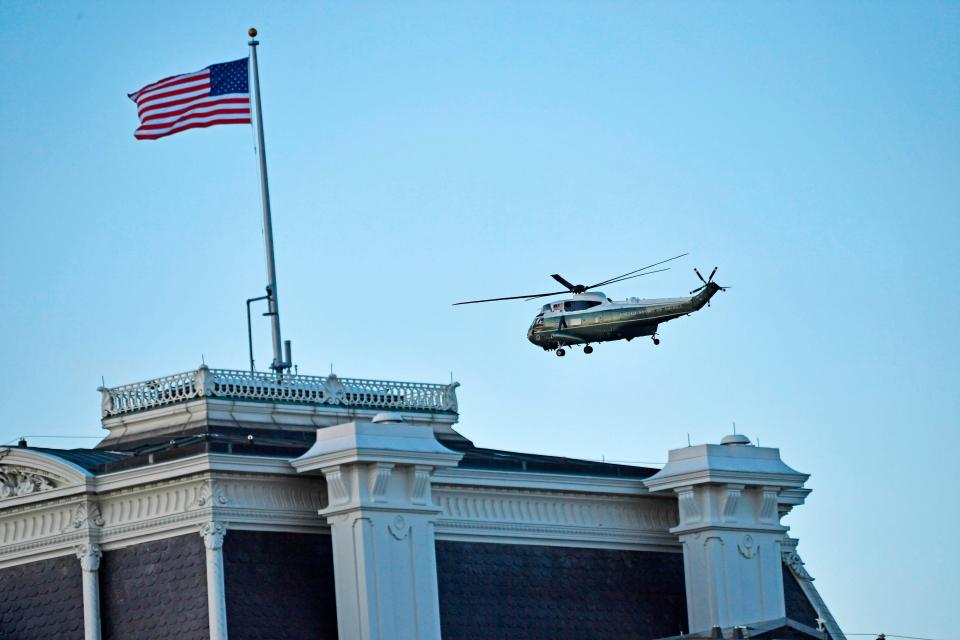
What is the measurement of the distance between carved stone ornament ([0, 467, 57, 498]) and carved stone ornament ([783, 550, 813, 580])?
21565mm

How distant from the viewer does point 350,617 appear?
211 ft

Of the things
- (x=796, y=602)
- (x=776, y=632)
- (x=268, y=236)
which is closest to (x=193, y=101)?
(x=268, y=236)

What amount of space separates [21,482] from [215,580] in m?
6.67

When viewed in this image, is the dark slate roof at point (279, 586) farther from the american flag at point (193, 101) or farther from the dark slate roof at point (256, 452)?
the american flag at point (193, 101)

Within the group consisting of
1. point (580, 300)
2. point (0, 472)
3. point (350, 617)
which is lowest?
point (350, 617)

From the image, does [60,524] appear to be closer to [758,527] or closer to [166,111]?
[166,111]

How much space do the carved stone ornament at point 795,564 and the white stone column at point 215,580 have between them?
19.0 m

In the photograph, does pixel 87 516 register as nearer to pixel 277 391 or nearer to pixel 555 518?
pixel 277 391

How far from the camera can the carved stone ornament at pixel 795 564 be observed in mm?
76000

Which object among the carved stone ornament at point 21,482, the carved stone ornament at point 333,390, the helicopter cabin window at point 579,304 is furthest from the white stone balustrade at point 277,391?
the helicopter cabin window at point 579,304

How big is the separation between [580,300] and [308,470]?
18817 millimetres

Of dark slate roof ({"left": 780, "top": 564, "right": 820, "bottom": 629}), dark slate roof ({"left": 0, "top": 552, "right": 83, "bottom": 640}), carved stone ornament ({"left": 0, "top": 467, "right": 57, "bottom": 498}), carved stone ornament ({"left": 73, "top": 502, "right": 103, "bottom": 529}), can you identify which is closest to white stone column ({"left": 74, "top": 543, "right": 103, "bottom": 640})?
dark slate roof ({"left": 0, "top": 552, "right": 83, "bottom": 640})

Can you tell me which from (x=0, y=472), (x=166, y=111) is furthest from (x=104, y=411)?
(x=166, y=111)

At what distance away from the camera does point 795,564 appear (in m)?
76.2
